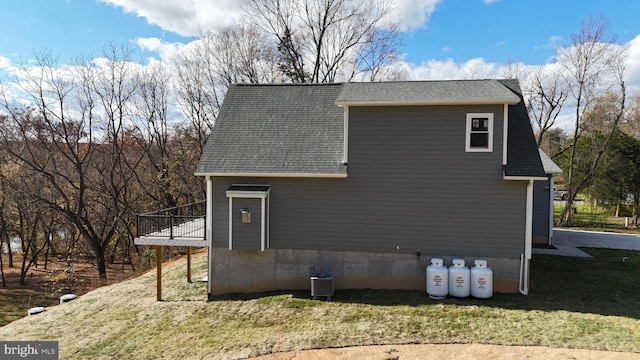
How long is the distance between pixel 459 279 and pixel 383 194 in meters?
2.77

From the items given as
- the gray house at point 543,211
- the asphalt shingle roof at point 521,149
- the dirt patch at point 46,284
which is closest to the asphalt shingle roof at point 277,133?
the asphalt shingle roof at point 521,149

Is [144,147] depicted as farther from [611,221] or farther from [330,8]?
[611,221]

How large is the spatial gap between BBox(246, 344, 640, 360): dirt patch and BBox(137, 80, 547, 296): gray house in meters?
2.98

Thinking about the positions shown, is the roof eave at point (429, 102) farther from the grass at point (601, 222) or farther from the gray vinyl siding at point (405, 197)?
the grass at point (601, 222)

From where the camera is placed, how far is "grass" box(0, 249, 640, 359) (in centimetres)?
670

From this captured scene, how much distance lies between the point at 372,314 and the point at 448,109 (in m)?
5.34

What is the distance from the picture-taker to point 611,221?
24.5m

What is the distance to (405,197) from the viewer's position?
920 cm

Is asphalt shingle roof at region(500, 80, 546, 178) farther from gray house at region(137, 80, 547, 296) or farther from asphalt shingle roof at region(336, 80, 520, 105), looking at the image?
asphalt shingle roof at region(336, 80, 520, 105)

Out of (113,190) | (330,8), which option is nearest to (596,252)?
(330,8)

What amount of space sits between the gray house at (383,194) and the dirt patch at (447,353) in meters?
2.98

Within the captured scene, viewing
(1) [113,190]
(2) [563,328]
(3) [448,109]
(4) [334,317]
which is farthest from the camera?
(1) [113,190]

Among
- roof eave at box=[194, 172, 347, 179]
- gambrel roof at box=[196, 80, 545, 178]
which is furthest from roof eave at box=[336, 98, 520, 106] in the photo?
roof eave at box=[194, 172, 347, 179]

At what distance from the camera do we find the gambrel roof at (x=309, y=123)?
8992 millimetres
